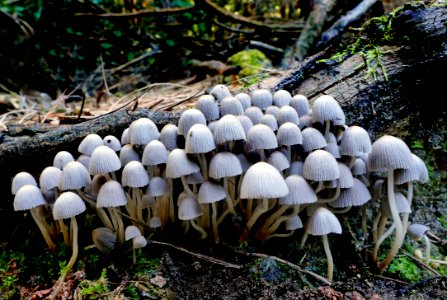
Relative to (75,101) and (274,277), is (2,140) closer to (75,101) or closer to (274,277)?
(274,277)

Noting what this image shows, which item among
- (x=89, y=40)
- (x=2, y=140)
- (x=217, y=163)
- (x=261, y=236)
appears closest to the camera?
(x=217, y=163)

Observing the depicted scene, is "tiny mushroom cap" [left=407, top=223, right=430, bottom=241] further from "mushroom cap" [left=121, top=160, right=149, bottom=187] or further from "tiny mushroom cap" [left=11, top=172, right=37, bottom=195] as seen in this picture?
"tiny mushroom cap" [left=11, top=172, right=37, bottom=195]

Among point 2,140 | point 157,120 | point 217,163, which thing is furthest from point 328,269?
point 2,140

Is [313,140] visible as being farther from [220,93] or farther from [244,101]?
[220,93]

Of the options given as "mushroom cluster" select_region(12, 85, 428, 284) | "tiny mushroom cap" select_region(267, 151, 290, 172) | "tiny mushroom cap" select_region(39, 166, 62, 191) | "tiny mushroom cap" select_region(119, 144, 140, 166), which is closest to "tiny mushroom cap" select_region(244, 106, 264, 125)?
"mushroom cluster" select_region(12, 85, 428, 284)

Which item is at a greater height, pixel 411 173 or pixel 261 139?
pixel 261 139

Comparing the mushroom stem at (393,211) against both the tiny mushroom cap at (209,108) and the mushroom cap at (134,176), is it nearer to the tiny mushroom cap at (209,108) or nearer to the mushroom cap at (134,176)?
the tiny mushroom cap at (209,108)

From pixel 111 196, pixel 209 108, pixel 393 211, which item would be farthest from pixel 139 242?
pixel 393 211
